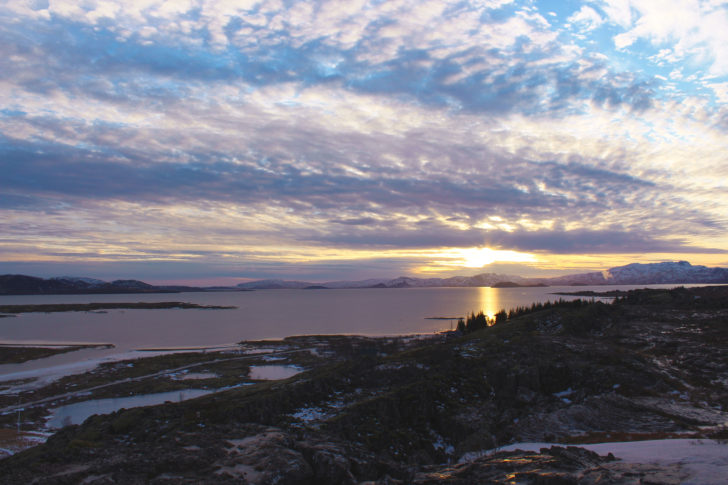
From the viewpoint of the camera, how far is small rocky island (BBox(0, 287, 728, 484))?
→ 11.7 metres

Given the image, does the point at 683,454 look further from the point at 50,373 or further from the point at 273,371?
the point at 50,373

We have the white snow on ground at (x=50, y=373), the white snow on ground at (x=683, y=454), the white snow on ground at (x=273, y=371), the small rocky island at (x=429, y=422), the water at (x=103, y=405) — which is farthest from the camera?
the white snow on ground at (x=273, y=371)

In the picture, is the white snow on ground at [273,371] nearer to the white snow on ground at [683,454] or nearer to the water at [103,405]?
the water at [103,405]

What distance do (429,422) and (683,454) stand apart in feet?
32.3

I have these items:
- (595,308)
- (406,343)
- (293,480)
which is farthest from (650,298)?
(293,480)

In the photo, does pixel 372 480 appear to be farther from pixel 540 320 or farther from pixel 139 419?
pixel 540 320

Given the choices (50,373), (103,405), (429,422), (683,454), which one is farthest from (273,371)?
(683,454)

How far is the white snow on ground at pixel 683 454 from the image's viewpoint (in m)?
10.3

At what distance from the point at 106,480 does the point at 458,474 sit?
32.3ft

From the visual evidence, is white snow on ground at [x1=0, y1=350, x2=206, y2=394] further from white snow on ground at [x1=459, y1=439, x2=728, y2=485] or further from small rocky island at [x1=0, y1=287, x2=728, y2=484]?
white snow on ground at [x1=459, y1=439, x2=728, y2=485]

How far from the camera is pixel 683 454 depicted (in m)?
12.8

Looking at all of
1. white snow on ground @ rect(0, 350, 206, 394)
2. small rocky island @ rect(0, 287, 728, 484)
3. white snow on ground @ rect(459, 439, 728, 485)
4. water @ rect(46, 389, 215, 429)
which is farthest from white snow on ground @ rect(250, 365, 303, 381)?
white snow on ground @ rect(459, 439, 728, 485)

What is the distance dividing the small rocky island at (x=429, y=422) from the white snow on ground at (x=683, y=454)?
44 cm

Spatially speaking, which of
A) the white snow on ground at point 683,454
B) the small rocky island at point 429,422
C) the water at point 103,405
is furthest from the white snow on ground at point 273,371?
the white snow on ground at point 683,454
